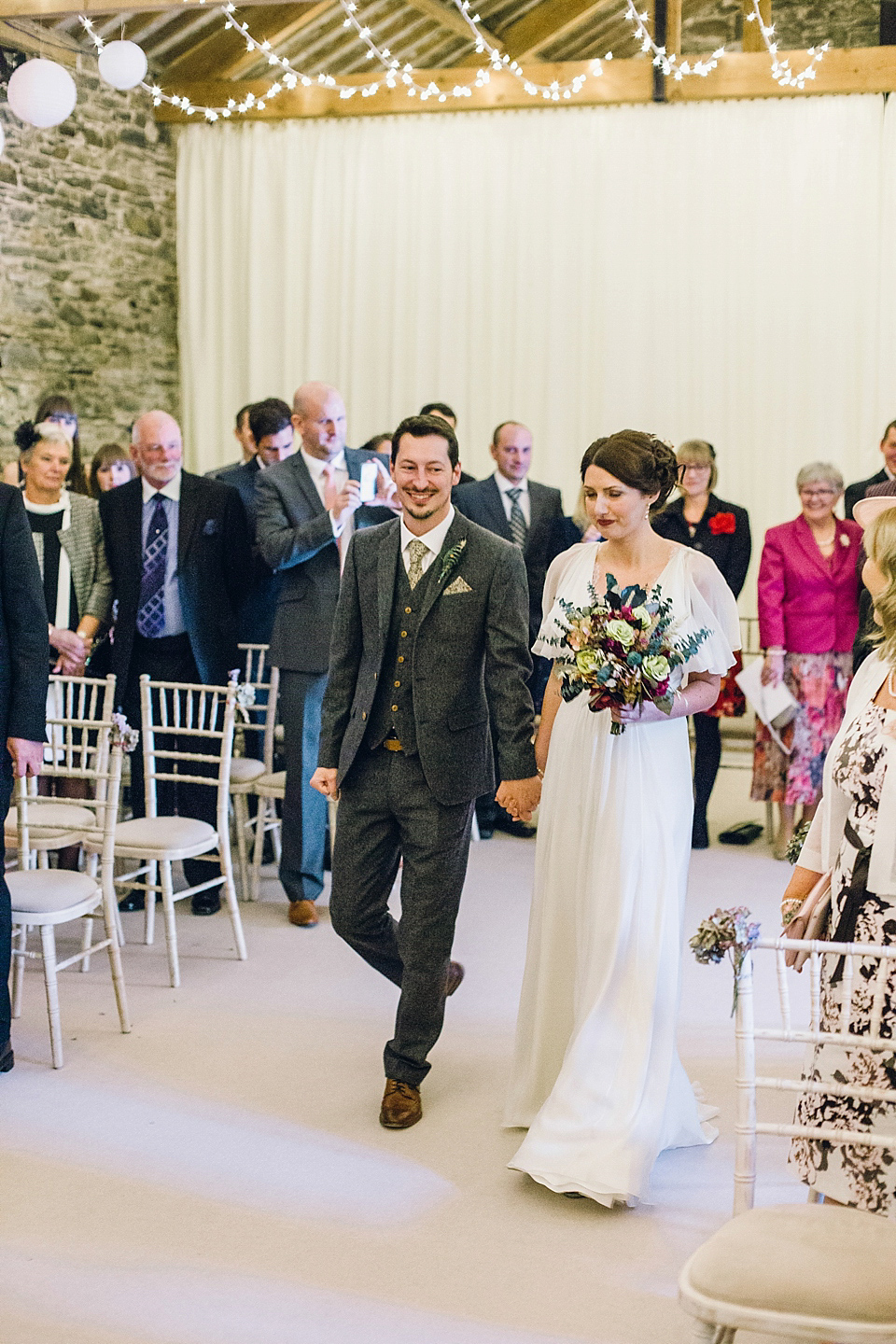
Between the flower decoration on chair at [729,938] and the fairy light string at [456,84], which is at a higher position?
the fairy light string at [456,84]

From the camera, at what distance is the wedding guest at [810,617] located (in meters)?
6.38

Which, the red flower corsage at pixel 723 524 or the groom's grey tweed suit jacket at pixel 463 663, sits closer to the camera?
the groom's grey tweed suit jacket at pixel 463 663

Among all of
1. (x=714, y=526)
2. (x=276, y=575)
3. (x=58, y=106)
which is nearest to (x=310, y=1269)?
(x=276, y=575)

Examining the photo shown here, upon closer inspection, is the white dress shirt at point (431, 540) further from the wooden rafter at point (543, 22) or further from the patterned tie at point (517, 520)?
the wooden rafter at point (543, 22)

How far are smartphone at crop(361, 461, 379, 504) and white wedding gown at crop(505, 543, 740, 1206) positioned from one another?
6.28 ft

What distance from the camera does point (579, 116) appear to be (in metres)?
9.95

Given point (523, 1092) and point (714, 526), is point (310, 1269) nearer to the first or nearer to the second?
point (523, 1092)

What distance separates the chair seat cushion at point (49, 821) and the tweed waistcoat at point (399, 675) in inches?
53.8

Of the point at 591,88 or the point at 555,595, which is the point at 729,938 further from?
the point at 591,88

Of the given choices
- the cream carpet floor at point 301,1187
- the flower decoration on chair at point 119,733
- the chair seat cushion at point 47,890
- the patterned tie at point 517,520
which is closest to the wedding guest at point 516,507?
the patterned tie at point 517,520

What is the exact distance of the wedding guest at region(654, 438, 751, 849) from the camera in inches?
264

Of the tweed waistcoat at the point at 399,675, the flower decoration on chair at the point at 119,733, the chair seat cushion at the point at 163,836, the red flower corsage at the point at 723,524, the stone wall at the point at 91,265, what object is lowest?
the chair seat cushion at the point at 163,836

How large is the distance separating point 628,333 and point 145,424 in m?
5.74

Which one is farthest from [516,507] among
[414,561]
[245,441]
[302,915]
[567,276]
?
[567,276]
